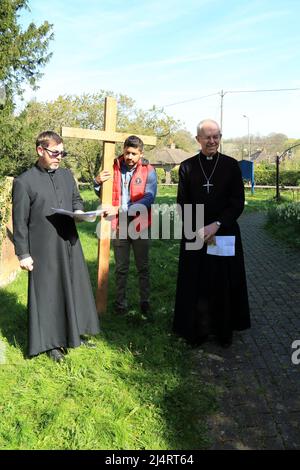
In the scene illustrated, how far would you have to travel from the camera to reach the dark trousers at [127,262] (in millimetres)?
5129

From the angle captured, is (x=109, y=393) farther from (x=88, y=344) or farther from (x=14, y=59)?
(x=14, y=59)

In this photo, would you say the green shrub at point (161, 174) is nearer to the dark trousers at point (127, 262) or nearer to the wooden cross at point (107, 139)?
the dark trousers at point (127, 262)

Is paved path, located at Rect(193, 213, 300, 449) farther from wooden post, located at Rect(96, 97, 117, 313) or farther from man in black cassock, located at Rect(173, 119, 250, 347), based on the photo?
wooden post, located at Rect(96, 97, 117, 313)

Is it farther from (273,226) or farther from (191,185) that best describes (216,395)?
(273,226)

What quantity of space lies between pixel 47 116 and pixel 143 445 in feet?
94.9

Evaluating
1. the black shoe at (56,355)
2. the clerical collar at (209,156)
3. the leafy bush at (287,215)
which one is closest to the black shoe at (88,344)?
the black shoe at (56,355)

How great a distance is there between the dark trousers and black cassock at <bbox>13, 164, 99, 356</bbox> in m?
1.11

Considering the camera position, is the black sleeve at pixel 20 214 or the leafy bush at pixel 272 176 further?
the leafy bush at pixel 272 176

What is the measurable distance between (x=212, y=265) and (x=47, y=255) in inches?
67.9

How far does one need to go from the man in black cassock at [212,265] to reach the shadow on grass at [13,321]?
69.2 inches

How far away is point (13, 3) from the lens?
47.6 ft

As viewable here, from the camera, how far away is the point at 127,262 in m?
5.27

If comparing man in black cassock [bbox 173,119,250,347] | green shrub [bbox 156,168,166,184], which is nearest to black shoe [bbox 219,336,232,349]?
man in black cassock [bbox 173,119,250,347]

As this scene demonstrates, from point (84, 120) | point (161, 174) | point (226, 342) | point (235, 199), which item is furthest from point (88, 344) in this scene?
point (161, 174)
